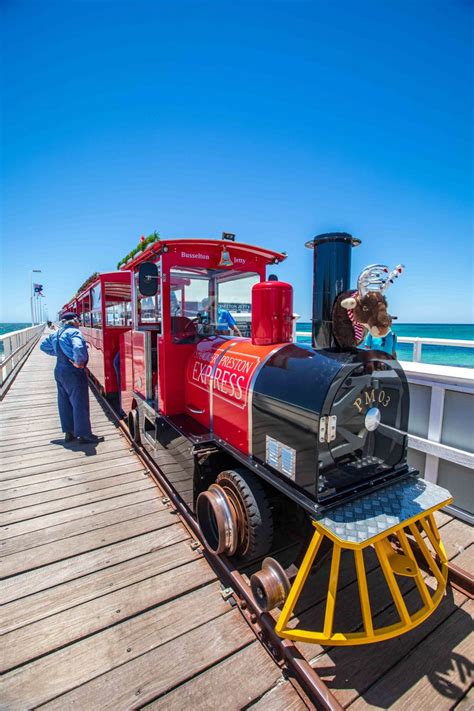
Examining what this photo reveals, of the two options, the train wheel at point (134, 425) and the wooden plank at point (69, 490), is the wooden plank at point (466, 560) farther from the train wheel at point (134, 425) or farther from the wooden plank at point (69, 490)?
the train wheel at point (134, 425)

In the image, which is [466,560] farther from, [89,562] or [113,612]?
[89,562]

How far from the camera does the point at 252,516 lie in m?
2.34

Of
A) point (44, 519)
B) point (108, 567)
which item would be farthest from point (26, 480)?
point (108, 567)

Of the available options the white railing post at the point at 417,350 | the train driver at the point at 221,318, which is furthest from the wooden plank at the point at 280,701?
the white railing post at the point at 417,350

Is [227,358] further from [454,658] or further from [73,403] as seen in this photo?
[73,403]

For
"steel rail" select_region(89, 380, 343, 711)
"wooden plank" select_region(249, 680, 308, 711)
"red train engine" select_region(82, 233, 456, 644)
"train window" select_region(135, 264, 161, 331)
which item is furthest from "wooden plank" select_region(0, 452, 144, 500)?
"wooden plank" select_region(249, 680, 308, 711)

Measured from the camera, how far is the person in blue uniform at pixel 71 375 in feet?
16.2

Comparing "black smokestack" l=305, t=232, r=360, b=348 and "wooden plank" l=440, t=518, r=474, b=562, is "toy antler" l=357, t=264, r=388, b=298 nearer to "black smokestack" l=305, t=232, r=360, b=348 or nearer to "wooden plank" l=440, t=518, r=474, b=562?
"black smokestack" l=305, t=232, r=360, b=348

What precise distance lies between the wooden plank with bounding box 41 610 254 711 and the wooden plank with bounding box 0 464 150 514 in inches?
79.8

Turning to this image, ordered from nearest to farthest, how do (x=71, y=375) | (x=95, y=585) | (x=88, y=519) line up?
1. (x=95, y=585)
2. (x=88, y=519)
3. (x=71, y=375)

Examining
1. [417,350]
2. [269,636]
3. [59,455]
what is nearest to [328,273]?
[269,636]

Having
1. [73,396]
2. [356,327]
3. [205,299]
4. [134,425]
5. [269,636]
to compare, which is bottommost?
[269,636]

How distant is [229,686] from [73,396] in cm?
429

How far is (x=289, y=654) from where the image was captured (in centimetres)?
185
